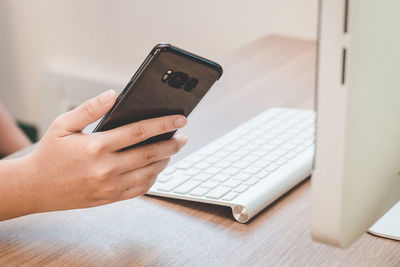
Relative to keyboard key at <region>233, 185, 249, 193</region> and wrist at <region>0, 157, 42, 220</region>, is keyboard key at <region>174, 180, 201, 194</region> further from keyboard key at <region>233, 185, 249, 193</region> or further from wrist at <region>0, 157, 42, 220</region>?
wrist at <region>0, 157, 42, 220</region>

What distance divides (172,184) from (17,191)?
0.18 meters

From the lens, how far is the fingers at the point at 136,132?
0.57 meters

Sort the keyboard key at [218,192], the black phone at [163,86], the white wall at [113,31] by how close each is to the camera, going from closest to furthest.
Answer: the black phone at [163,86] < the keyboard key at [218,192] < the white wall at [113,31]

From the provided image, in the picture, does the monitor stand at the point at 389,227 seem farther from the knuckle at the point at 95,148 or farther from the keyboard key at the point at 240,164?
the knuckle at the point at 95,148

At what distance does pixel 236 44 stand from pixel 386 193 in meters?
1.10

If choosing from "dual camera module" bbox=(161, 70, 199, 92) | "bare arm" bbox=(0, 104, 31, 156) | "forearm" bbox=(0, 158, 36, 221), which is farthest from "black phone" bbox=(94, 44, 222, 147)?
"bare arm" bbox=(0, 104, 31, 156)

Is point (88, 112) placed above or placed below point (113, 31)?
above

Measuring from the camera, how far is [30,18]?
6.73 feet

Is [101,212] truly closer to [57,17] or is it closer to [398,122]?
[398,122]

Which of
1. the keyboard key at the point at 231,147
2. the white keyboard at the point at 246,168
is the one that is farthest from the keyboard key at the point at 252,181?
the keyboard key at the point at 231,147

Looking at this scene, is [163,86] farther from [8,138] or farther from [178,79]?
[8,138]

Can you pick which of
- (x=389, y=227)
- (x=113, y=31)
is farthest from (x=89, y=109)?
(x=113, y=31)

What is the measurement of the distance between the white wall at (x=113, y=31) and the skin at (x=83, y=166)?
0.88 meters

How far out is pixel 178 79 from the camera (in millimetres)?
575
